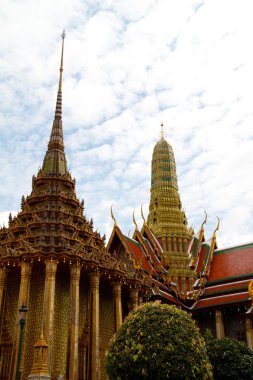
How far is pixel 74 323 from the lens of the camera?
1672 cm

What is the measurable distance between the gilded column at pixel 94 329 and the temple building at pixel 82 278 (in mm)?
36

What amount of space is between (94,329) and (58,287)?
239cm

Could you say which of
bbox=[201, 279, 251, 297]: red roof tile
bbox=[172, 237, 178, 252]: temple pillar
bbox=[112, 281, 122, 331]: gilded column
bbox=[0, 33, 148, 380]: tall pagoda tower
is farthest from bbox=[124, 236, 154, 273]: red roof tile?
bbox=[112, 281, 122, 331]: gilded column

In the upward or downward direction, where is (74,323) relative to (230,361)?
upward

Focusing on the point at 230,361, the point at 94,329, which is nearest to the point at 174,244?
the point at 94,329

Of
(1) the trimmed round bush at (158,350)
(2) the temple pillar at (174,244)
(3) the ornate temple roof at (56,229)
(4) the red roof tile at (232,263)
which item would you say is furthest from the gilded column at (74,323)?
(2) the temple pillar at (174,244)

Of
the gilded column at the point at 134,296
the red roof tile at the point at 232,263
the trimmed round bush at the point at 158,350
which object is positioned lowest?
the trimmed round bush at the point at 158,350

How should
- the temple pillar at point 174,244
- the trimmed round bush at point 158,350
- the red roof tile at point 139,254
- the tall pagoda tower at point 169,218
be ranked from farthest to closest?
1. the temple pillar at point 174,244
2. the tall pagoda tower at point 169,218
3. the red roof tile at point 139,254
4. the trimmed round bush at point 158,350

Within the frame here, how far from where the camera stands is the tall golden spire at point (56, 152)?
921 inches

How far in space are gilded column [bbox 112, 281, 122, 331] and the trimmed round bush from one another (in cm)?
696

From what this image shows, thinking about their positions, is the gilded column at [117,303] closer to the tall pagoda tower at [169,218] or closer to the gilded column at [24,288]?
the gilded column at [24,288]

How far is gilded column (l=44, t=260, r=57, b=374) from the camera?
1573 centimetres

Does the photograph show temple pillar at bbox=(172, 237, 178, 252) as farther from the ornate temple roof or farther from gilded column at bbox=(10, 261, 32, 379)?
gilded column at bbox=(10, 261, 32, 379)

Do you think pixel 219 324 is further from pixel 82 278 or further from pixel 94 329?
pixel 94 329
